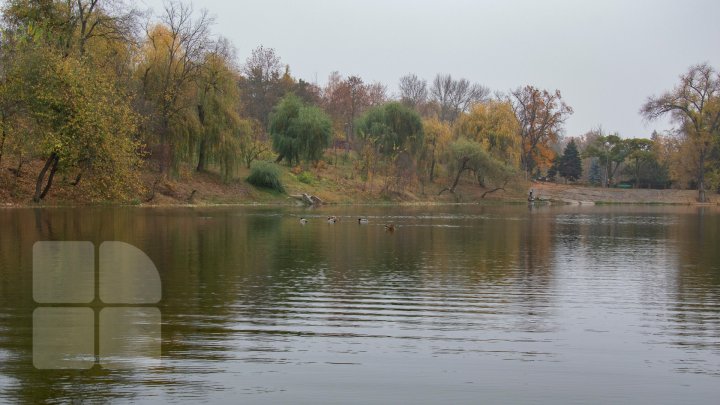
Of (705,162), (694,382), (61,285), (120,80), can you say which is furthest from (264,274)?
(705,162)

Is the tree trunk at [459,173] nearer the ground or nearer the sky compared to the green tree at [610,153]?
nearer the ground

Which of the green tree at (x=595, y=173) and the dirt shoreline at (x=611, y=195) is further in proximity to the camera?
the green tree at (x=595, y=173)

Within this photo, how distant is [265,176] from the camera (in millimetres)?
66750

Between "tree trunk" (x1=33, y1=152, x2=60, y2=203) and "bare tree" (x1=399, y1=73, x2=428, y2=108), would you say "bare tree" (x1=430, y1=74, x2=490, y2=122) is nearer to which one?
"bare tree" (x1=399, y1=73, x2=428, y2=108)

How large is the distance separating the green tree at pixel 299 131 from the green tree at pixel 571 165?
52.3 m

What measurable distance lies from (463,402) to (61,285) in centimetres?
1095

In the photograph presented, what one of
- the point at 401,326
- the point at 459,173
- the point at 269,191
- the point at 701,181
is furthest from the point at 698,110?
the point at 401,326

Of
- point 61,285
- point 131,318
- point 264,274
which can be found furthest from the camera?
point 264,274

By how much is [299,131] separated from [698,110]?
52.6 metres

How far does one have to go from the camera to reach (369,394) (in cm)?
943

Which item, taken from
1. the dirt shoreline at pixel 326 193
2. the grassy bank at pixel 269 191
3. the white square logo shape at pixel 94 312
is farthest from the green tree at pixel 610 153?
the white square logo shape at pixel 94 312

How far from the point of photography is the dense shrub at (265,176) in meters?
66.6

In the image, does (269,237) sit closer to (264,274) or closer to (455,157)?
(264,274)

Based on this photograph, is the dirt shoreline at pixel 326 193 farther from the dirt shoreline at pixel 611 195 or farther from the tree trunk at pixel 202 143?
the tree trunk at pixel 202 143
